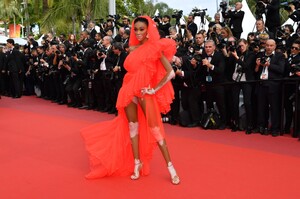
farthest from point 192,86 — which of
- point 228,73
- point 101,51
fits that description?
point 101,51

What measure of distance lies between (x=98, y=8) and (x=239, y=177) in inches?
494

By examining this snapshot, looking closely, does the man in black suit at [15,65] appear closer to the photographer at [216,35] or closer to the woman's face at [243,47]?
the photographer at [216,35]

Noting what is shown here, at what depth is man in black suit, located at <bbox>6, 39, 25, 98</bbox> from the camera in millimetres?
11086

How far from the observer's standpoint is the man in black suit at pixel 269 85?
19.2 ft

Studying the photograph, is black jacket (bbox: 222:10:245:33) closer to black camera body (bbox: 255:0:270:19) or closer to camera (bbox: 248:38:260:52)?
black camera body (bbox: 255:0:270:19)

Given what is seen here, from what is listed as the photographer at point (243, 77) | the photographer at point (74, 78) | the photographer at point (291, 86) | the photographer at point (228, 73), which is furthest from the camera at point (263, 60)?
the photographer at point (74, 78)

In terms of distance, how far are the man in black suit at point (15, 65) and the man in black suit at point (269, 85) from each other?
25.5ft

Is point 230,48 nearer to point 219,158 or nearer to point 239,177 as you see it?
point 219,158

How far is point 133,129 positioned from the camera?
3977mm

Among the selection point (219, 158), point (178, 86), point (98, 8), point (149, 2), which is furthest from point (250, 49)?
point (149, 2)

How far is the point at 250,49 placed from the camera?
6.41 m

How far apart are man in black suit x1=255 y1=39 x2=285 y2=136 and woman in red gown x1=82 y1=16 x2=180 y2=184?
260 centimetres

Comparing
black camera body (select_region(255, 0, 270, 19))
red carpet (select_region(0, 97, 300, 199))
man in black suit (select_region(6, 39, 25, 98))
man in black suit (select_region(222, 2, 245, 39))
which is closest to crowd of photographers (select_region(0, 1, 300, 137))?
man in black suit (select_region(222, 2, 245, 39))

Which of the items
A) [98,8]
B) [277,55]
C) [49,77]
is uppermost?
[98,8]
